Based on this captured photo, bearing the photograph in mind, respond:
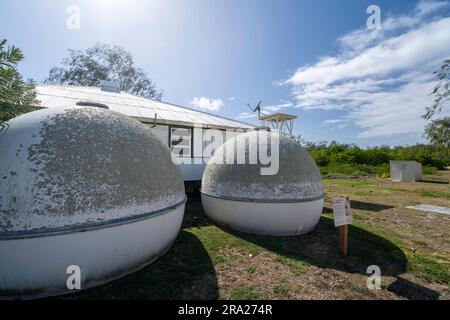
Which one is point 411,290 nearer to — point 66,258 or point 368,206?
point 66,258

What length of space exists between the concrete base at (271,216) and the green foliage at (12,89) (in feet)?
17.0

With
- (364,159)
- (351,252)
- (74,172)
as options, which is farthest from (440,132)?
(74,172)

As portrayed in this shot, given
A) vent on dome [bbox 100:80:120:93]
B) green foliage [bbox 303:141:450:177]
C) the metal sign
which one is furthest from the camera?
green foliage [bbox 303:141:450:177]

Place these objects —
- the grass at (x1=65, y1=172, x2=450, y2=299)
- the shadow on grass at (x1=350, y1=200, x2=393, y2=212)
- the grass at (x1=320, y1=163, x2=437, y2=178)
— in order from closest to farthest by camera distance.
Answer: the grass at (x1=65, y1=172, x2=450, y2=299), the shadow on grass at (x1=350, y1=200, x2=393, y2=212), the grass at (x1=320, y1=163, x2=437, y2=178)

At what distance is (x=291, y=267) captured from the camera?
5234 millimetres

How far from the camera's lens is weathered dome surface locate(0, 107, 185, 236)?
3.53 m

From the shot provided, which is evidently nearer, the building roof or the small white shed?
the building roof

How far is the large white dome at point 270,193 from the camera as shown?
22.2 ft

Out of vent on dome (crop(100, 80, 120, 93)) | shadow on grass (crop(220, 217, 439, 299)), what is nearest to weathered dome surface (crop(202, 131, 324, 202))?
shadow on grass (crop(220, 217, 439, 299))

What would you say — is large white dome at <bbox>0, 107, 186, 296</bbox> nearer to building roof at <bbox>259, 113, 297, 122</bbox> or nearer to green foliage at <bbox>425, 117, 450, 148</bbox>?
building roof at <bbox>259, 113, 297, 122</bbox>

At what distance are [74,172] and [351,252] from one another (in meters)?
6.50

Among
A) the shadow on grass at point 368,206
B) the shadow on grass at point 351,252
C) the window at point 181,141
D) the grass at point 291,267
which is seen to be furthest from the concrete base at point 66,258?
the shadow on grass at point 368,206

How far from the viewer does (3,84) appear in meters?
3.92

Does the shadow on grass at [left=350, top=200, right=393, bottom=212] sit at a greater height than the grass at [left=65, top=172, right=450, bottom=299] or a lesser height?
greater
